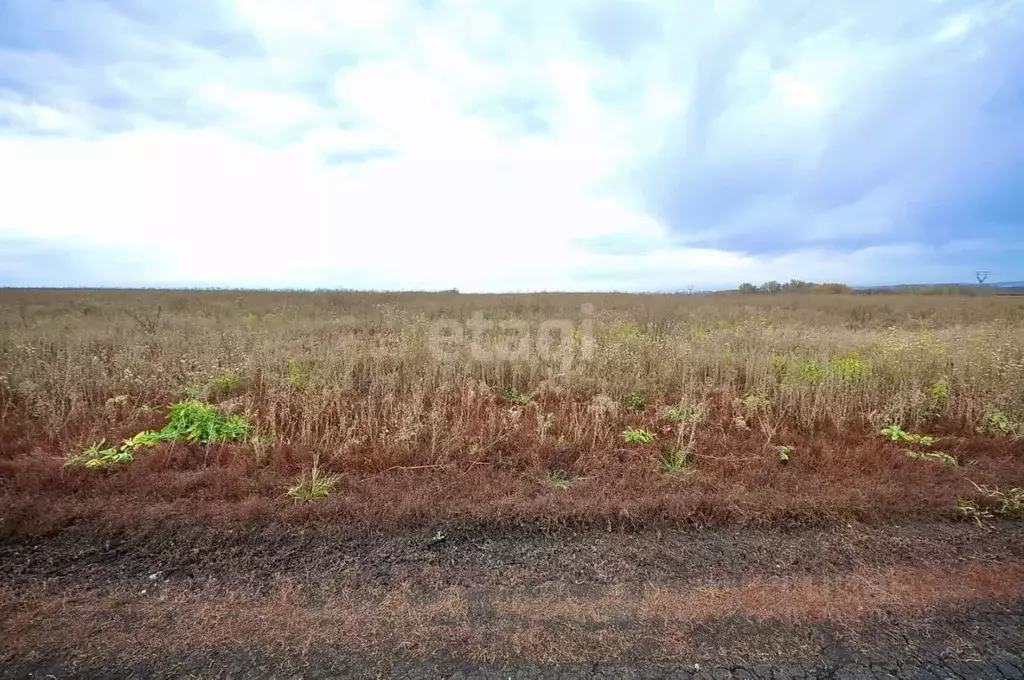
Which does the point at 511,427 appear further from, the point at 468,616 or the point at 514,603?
the point at 468,616

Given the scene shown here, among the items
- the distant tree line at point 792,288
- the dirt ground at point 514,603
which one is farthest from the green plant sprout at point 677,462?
the distant tree line at point 792,288

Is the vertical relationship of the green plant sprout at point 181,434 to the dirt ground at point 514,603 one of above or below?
above

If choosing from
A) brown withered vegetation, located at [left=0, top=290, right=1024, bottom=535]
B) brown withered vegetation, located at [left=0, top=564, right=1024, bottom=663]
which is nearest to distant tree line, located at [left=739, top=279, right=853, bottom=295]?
brown withered vegetation, located at [left=0, top=290, right=1024, bottom=535]

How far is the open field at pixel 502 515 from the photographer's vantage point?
2.68 m

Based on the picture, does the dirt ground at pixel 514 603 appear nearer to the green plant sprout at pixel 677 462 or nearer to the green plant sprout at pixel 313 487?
the green plant sprout at pixel 313 487

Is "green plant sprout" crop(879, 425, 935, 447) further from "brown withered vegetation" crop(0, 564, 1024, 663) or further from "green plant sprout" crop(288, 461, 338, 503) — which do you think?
"green plant sprout" crop(288, 461, 338, 503)

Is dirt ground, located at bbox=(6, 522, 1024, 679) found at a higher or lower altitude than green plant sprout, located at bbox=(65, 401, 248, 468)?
lower

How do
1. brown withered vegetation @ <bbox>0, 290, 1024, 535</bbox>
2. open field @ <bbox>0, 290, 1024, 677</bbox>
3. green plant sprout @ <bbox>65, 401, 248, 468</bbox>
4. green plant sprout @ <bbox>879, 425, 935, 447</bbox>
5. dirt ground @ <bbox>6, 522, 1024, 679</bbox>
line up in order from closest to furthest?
1. dirt ground @ <bbox>6, 522, 1024, 679</bbox>
2. open field @ <bbox>0, 290, 1024, 677</bbox>
3. brown withered vegetation @ <bbox>0, 290, 1024, 535</bbox>
4. green plant sprout @ <bbox>65, 401, 248, 468</bbox>
5. green plant sprout @ <bbox>879, 425, 935, 447</bbox>

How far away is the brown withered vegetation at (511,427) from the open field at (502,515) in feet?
0.12

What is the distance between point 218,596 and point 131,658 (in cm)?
53

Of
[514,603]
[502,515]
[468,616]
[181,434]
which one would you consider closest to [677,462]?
[502,515]

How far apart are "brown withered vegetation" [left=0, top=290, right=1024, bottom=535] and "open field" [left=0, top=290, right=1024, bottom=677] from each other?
0.12 ft

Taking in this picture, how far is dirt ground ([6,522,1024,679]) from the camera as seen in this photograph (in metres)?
2.53

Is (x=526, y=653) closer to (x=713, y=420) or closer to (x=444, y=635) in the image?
(x=444, y=635)
